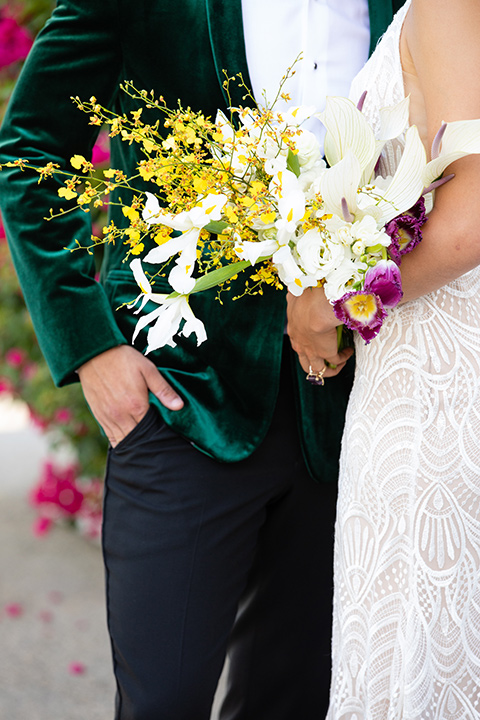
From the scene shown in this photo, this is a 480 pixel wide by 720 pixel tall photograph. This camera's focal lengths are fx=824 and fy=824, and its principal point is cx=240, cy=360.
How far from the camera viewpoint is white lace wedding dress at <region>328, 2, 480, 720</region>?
4.62 ft

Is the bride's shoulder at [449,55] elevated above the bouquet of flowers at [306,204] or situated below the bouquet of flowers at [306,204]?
above

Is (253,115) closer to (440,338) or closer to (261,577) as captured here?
(440,338)

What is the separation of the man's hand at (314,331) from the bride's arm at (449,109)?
169 mm

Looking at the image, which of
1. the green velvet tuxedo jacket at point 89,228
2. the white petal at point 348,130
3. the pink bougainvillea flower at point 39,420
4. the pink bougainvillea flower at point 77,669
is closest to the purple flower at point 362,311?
the white petal at point 348,130

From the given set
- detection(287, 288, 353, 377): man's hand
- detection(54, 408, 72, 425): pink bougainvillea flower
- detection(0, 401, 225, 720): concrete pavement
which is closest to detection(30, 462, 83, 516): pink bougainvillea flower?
detection(0, 401, 225, 720): concrete pavement

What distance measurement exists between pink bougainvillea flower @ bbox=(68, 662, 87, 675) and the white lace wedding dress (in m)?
2.10

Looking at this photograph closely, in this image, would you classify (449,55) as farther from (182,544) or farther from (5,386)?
(5,386)

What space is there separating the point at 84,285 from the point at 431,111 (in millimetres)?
825

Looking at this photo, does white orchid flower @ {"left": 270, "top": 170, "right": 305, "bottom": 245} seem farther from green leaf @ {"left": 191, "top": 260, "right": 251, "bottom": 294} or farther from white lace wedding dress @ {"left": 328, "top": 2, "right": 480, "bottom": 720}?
white lace wedding dress @ {"left": 328, "top": 2, "right": 480, "bottom": 720}

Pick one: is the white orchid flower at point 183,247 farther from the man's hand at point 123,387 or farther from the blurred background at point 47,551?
the blurred background at point 47,551

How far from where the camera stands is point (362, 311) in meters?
1.28

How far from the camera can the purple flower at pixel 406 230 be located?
1308 millimetres

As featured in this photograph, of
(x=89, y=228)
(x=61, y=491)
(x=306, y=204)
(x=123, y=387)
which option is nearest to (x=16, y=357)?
(x=61, y=491)

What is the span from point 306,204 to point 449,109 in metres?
0.27
